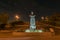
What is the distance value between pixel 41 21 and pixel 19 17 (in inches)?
323

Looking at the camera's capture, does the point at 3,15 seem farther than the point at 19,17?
No

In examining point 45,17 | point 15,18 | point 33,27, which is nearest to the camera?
point 33,27

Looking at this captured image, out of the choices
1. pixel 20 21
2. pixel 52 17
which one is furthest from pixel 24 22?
pixel 52 17

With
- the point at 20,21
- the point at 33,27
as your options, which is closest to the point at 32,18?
the point at 33,27

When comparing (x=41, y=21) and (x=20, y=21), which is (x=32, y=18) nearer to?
(x=20, y=21)

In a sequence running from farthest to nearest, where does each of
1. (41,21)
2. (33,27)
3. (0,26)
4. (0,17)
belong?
(41,21), (0,17), (0,26), (33,27)

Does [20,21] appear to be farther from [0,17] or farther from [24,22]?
[0,17]

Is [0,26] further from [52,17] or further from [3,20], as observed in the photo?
[52,17]

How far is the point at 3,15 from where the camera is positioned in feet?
155

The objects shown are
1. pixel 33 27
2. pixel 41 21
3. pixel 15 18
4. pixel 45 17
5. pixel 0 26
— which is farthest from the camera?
pixel 41 21

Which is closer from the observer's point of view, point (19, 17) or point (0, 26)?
point (0, 26)

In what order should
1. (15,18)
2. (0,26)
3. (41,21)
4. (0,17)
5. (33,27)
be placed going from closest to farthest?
(33,27), (0,26), (0,17), (15,18), (41,21)

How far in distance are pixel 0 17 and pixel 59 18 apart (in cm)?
2473

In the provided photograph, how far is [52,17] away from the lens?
6206 cm
